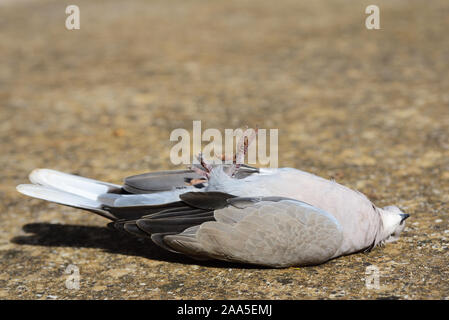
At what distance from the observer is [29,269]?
4.04 metres

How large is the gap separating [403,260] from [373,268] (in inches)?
8.9

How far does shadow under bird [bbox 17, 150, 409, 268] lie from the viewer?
11.2 ft

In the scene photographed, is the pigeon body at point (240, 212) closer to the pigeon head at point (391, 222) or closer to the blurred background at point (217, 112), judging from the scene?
the pigeon head at point (391, 222)

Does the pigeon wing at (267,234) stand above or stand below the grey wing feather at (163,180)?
below

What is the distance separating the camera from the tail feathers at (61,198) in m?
3.78

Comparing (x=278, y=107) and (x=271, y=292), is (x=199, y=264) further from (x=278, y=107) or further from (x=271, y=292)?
(x=278, y=107)

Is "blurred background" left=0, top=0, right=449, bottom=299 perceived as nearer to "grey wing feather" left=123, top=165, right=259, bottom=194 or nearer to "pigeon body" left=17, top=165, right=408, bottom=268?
"pigeon body" left=17, top=165, right=408, bottom=268

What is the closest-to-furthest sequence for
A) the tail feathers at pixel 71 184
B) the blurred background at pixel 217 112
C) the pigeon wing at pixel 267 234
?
the pigeon wing at pixel 267 234, the blurred background at pixel 217 112, the tail feathers at pixel 71 184

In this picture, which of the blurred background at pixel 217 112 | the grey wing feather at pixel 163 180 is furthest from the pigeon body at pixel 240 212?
the blurred background at pixel 217 112

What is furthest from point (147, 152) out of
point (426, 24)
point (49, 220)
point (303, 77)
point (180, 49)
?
point (426, 24)

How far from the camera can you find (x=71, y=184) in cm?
394

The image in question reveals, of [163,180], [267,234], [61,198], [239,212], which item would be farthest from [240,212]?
[61,198]

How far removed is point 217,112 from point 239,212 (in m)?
3.66

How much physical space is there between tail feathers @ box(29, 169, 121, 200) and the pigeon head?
5.48 ft
